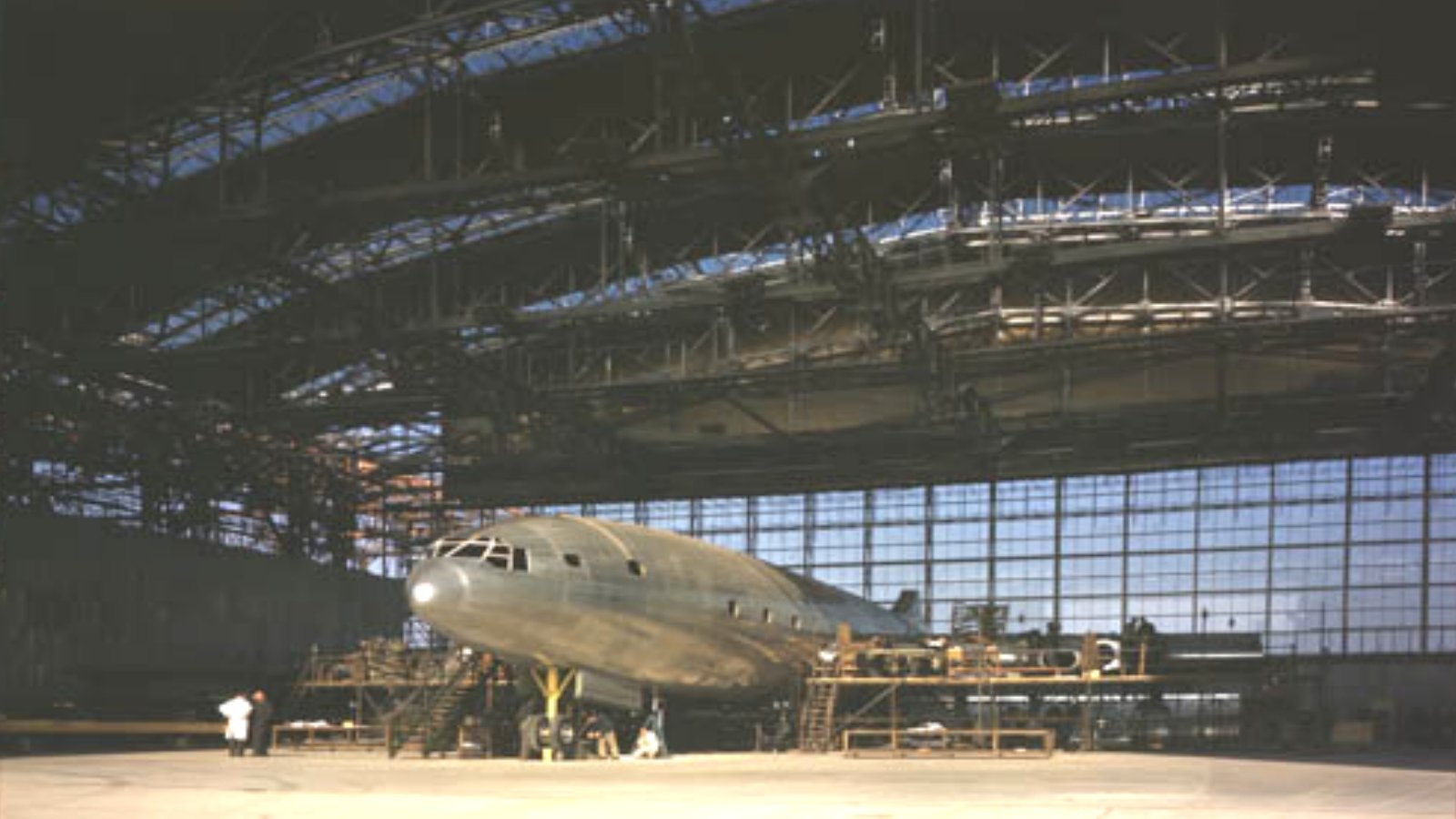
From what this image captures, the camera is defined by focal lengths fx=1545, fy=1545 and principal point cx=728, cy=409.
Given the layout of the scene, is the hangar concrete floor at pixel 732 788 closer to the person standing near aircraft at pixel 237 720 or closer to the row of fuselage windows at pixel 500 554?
the person standing near aircraft at pixel 237 720

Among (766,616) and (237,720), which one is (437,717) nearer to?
(237,720)

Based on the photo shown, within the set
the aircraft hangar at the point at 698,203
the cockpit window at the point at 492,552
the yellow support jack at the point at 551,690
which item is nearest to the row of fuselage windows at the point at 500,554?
the cockpit window at the point at 492,552

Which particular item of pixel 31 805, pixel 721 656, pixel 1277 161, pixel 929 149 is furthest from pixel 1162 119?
pixel 31 805

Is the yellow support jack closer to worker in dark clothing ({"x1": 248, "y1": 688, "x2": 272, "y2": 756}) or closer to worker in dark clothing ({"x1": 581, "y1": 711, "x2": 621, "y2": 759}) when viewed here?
worker in dark clothing ({"x1": 581, "y1": 711, "x2": 621, "y2": 759})

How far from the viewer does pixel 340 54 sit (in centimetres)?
3591

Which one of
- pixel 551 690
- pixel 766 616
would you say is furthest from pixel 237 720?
pixel 766 616

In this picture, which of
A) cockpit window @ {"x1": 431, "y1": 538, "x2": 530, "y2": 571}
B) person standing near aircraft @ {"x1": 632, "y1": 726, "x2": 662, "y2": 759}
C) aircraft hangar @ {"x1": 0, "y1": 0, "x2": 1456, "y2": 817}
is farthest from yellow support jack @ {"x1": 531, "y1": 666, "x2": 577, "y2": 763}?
cockpit window @ {"x1": 431, "y1": 538, "x2": 530, "y2": 571}

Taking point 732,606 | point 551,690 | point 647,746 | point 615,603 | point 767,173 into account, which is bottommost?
point 647,746

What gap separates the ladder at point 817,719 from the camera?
41.6 metres

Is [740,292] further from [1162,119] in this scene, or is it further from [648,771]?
[648,771]

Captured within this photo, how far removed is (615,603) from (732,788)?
965 cm

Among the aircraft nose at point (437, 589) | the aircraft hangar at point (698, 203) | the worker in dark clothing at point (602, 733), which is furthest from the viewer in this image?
the worker in dark clothing at point (602, 733)

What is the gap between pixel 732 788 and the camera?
25594mm

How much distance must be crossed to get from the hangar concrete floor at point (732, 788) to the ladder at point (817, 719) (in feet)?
17.4
